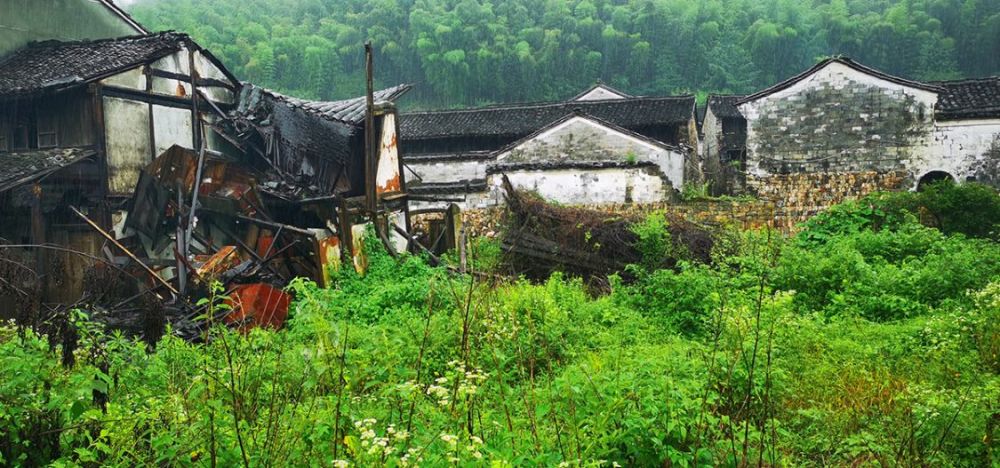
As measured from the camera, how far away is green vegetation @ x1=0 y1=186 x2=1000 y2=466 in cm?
388

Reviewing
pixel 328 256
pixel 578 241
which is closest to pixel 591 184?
pixel 578 241

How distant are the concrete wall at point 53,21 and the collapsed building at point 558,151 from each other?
779 centimetres

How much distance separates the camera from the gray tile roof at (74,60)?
11.9 m

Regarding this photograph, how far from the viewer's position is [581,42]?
4916 centimetres

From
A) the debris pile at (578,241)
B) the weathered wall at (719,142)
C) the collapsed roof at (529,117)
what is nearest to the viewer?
the debris pile at (578,241)

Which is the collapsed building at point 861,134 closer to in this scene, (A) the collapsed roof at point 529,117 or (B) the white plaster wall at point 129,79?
(A) the collapsed roof at point 529,117

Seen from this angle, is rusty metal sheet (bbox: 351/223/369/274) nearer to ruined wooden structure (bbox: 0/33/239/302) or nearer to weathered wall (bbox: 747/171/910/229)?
ruined wooden structure (bbox: 0/33/239/302)

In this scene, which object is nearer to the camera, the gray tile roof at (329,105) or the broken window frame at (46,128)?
the broken window frame at (46,128)

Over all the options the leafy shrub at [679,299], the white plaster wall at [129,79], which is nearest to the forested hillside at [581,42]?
the white plaster wall at [129,79]

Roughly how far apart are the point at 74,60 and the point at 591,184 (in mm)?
11748

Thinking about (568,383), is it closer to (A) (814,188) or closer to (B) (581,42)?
(A) (814,188)

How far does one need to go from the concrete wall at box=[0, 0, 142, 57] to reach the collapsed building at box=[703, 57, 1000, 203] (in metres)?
15.5

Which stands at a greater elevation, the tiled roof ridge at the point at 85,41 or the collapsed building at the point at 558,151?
the tiled roof ridge at the point at 85,41

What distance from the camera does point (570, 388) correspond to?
432 cm
